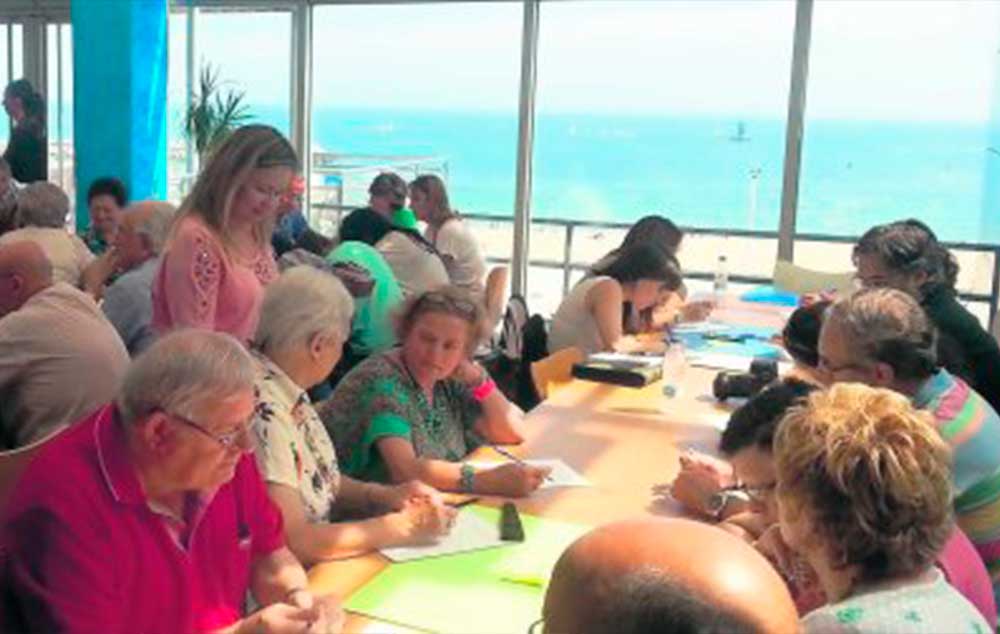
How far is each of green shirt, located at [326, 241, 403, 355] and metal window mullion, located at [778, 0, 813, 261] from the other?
3927 mm

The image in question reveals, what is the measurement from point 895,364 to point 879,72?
27.5 feet

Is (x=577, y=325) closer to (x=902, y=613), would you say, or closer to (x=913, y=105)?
(x=902, y=613)

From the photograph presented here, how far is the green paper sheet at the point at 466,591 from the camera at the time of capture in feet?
6.27

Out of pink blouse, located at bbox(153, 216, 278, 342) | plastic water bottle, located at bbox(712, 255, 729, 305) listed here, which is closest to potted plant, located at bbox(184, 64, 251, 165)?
plastic water bottle, located at bbox(712, 255, 729, 305)

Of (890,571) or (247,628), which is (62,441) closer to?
(247,628)

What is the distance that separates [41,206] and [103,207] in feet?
2.74

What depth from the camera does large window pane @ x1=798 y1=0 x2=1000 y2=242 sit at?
735 centimetres

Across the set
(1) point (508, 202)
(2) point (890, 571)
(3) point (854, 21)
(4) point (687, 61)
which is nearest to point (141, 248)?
(2) point (890, 571)

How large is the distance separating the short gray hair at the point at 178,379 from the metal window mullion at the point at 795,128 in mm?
6239

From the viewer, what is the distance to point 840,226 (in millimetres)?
7746

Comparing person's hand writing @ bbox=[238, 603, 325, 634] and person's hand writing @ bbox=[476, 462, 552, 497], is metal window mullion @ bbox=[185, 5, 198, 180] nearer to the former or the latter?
person's hand writing @ bbox=[476, 462, 552, 497]

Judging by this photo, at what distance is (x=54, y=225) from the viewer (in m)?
5.57

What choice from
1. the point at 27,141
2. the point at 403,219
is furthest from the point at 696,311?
the point at 27,141

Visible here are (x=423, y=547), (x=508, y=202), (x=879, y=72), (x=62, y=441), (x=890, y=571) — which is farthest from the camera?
(x=879, y=72)
